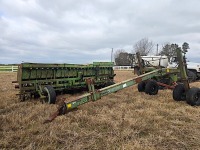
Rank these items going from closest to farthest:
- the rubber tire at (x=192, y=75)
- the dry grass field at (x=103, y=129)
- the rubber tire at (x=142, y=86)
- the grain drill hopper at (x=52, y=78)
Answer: the dry grass field at (x=103, y=129) < the grain drill hopper at (x=52, y=78) < the rubber tire at (x=142, y=86) < the rubber tire at (x=192, y=75)

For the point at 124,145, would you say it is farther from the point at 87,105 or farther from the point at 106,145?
the point at 87,105

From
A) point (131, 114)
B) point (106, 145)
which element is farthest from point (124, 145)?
point (131, 114)

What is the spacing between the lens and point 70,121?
216 inches

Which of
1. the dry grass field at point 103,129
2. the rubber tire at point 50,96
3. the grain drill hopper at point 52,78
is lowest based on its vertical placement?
the dry grass field at point 103,129

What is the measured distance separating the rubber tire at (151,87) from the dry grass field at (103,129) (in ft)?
9.93

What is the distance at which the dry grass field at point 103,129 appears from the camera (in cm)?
423

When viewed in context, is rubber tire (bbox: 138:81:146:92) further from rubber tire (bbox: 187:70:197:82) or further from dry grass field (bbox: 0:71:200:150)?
rubber tire (bbox: 187:70:197:82)

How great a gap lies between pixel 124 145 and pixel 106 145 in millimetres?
313

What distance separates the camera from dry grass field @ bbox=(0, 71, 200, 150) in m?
4.23

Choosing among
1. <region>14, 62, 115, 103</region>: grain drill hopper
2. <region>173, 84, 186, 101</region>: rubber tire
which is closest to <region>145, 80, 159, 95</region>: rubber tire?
<region>173, 84, 186, 101</region>: rubber tire

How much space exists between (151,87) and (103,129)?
5583mm

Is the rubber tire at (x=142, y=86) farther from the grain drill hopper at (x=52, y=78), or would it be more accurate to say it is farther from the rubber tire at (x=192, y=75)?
the rubber tire at (x=192, y=75)

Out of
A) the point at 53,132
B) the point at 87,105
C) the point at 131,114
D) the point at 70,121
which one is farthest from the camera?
the point at 87,105

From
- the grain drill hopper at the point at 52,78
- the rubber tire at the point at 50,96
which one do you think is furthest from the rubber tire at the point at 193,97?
the rubber tire at the point at 50,96
